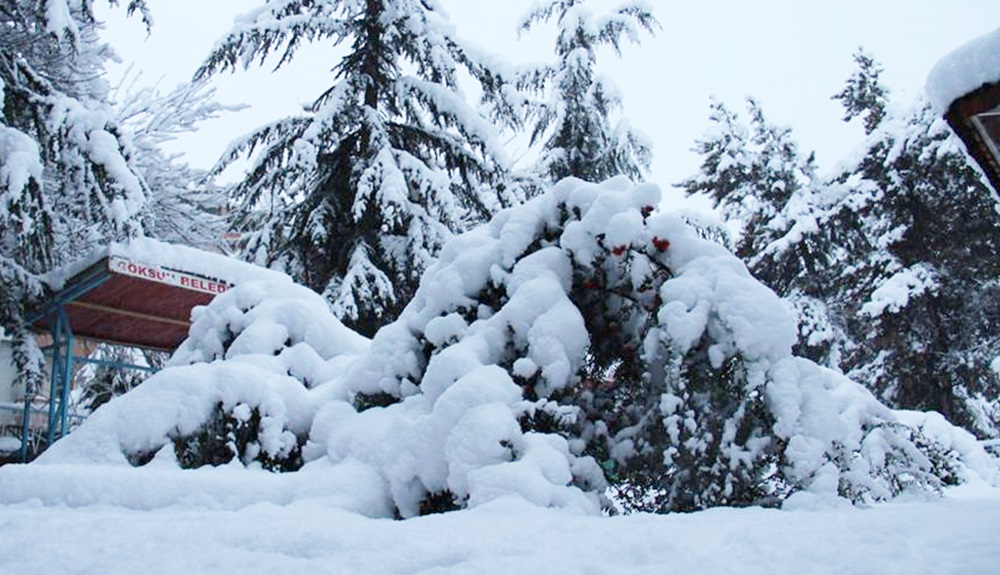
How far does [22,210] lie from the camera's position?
5809mm

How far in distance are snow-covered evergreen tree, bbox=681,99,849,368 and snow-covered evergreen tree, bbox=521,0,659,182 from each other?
15.8 ft

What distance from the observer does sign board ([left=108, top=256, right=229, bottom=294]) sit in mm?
6621

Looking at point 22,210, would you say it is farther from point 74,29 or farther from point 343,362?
point 343,362

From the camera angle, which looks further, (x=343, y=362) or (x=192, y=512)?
(x=343, y=362)

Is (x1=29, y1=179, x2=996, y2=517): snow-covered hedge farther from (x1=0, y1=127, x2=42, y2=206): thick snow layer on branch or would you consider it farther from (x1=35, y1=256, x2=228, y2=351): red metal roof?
(x1=35, y1=256, x2=228, y2=351): red metal roof

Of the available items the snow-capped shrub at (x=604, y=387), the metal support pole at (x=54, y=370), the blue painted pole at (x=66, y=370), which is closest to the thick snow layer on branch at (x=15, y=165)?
the blue painted pole at (x=66, y=370)

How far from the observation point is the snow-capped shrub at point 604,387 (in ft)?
10.0

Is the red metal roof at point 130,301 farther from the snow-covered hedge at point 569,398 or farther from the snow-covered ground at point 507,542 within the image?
the snow-covered ground at point 507,542

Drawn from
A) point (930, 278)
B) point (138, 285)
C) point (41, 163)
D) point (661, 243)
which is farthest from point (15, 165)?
point (930, 278)

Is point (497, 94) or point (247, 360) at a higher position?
point (497, 94)

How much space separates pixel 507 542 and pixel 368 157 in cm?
880

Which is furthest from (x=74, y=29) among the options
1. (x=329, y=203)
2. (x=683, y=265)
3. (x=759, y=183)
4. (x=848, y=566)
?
(x=759, y=183)

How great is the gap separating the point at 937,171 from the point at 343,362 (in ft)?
49.7

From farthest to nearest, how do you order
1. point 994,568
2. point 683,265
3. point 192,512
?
1. point 683,265
2. point 192,512
3. point 994,568
